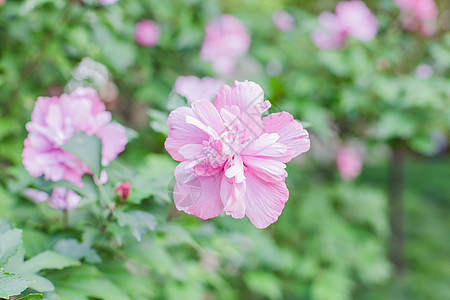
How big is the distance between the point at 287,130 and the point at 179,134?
0.43 feet

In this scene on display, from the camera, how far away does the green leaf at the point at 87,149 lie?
60 cm

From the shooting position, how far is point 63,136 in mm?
698

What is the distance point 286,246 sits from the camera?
2096mm

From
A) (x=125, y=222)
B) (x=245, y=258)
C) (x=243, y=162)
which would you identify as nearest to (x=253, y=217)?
(x=243, y=162)

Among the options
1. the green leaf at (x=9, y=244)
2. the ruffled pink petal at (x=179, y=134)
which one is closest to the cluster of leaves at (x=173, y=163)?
the green leaf at (x=9, y=244)

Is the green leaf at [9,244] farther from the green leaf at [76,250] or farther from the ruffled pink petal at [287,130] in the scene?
the ruffled pink petal at [287,130]

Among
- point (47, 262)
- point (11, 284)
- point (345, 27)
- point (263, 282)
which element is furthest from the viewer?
point (345, 27)

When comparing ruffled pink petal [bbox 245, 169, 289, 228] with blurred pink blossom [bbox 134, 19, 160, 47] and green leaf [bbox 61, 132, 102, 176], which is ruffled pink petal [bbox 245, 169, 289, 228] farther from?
blurred pink blossom [bbox 134, 19, 160, 47]

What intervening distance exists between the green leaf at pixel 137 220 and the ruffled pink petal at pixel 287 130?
22 cm

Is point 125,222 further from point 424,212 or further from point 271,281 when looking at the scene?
point 424,212

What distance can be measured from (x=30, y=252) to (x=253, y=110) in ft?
1.42

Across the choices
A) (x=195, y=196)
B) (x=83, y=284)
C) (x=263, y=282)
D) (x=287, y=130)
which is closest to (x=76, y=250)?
(x=83, y=284)

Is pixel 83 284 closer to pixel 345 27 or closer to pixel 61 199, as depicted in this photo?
pixel 61 199

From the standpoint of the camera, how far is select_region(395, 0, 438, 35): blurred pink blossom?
70.4 inches
